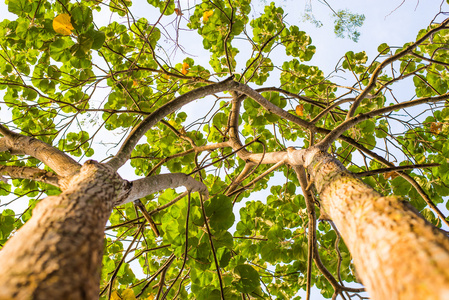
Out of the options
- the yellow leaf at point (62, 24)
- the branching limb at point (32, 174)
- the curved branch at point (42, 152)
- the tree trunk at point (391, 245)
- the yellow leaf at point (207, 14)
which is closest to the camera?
the tree trunk at point (391, 245)

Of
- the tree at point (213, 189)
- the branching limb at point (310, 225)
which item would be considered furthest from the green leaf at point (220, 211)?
the branching limb at point (310, 225)

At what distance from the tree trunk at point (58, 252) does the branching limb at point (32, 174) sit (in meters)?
0.61

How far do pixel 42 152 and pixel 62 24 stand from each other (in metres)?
A: 0.76

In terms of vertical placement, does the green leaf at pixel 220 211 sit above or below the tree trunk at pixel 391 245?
above

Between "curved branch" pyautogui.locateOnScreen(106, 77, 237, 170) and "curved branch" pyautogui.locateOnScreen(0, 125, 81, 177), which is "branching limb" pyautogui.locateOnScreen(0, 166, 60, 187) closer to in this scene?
"curved branch" pyautogui.locateOnScreen(0, 125, 81, 177)

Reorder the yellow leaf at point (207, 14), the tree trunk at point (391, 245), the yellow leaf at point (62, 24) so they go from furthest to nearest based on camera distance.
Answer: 1. the yellow leaf at point (207, 14)
2. the yellow leaf at point (62, 24)
3. the tree trunk at point (391, 245)

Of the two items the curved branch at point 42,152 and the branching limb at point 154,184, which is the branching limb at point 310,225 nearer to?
the branching limb at point 154,184

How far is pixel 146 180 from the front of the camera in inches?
45.9

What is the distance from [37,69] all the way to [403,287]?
3062mm

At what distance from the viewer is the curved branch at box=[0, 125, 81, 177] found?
107 centimetres

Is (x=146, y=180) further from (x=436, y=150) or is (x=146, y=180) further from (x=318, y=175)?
(x=436, y=150)

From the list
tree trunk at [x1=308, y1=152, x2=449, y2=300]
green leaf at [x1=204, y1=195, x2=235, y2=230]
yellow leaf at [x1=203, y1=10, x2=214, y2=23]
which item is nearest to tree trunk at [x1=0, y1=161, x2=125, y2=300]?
tree trunk at [x1=308, y1=152, x2=449, y2=300]

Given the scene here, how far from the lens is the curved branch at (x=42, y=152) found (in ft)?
3.50

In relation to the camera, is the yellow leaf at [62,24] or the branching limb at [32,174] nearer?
the branching limb at [32,174]
